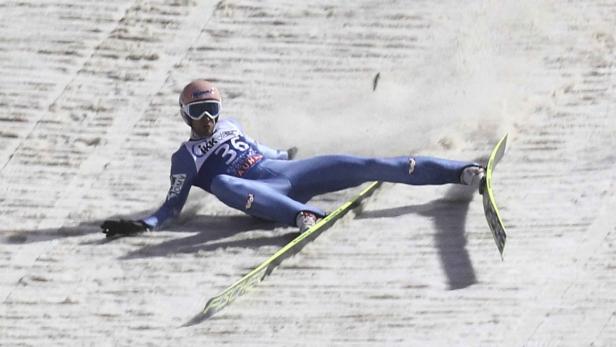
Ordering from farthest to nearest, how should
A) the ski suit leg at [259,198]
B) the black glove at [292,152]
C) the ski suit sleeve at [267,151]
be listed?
the black glove at [292,152] < the ski suit sleeve at [267,151] < the ski suit leg at [259,198]

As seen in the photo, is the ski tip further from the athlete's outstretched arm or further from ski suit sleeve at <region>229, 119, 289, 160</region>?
ski suit sleeve at <region>229, 119, 289, 160</region>

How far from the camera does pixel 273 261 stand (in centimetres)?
979

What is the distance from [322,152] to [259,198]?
3.80 ft

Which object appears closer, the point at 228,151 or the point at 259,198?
the point at 259,198

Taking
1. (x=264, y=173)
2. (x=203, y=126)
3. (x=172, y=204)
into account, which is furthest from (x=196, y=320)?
(x=203, y=126)

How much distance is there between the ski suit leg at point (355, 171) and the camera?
10.4 metres

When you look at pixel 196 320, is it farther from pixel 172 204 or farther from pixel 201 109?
pixel 201 109

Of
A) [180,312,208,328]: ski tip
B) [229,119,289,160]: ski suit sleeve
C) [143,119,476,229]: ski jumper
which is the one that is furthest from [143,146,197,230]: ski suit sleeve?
[180,312,208,328]: ski tip

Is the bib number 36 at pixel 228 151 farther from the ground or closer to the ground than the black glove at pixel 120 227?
farther from the ground

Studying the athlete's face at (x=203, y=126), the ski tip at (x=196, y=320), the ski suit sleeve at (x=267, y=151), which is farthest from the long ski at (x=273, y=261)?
the athlete's face at (x=203, y=126)

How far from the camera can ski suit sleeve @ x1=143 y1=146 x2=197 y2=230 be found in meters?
10.4

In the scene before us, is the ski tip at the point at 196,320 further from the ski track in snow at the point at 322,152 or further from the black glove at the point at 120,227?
the black glove at the point at 120,227

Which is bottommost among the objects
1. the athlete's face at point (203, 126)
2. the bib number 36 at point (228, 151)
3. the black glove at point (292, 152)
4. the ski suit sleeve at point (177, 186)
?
the black glove at point (292, 152)

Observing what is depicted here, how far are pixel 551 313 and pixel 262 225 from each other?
5.83ft
